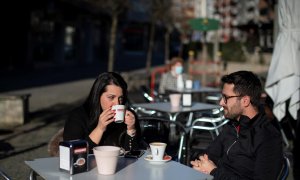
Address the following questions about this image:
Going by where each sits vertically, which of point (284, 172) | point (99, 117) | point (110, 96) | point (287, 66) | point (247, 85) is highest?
point (287, 66)

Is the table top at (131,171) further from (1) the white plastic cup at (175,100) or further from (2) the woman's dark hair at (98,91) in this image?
(1) the white plastic cup at (175,100)

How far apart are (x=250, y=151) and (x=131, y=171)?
75cm

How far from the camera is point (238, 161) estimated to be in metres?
3.20

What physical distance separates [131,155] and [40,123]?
6.63m

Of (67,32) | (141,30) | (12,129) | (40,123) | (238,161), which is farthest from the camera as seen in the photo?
(141,30)

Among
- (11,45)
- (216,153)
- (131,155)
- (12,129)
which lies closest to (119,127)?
(131,155)

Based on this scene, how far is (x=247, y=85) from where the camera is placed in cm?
322

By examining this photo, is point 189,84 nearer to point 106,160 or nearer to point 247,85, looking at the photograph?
point 247,85

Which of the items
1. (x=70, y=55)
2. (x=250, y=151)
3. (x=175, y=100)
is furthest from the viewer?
(x=70, y=55)

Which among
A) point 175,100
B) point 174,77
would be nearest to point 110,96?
point 175,100

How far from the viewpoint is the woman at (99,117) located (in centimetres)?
354

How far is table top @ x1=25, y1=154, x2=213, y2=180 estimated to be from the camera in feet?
9.20

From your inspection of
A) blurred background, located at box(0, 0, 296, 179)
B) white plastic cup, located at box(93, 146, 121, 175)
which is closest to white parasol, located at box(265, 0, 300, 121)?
blurred background, located at box(0, 0, 296, 179)

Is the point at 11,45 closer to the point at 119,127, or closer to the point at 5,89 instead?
the point at 5,89
